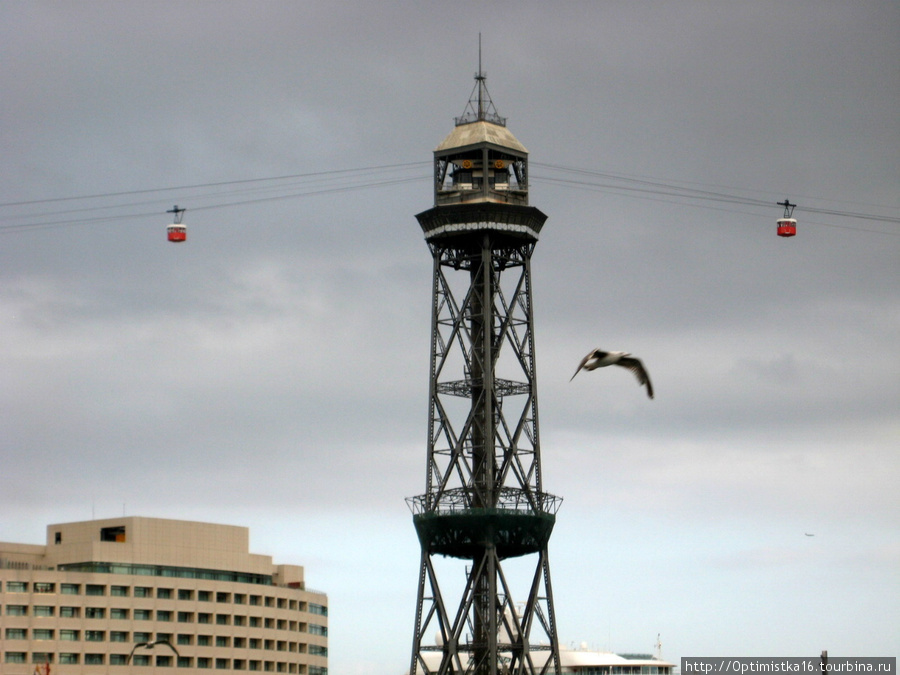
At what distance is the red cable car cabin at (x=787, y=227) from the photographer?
391 feet

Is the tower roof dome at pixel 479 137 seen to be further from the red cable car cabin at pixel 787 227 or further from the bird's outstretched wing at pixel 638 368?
the bird's outstretched wing at pixel 638 368

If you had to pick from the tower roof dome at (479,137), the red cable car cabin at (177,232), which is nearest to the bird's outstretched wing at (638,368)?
the red cable car cabin at (177,232)

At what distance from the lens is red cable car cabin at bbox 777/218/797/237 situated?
4697 inches

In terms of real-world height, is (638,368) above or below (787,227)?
below

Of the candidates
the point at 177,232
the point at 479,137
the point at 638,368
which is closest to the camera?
the point at 638,368

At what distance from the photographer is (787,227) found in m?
120

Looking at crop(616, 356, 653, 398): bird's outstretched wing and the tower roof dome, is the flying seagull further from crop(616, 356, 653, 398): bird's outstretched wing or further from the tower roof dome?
the tower roof dome

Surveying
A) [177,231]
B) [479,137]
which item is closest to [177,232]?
[177,231]

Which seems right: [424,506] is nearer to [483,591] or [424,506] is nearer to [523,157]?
[483,591]

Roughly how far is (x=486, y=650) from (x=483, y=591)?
4.91m

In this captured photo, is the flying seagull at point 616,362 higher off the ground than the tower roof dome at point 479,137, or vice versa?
the tower roof dome at point 479,137

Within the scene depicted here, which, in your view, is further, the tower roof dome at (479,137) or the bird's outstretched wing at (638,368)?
the tower roof dome at (479,137)

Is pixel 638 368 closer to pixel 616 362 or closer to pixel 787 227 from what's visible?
pixel 616 362

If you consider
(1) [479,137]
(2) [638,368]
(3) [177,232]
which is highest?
(1) [479,137]
